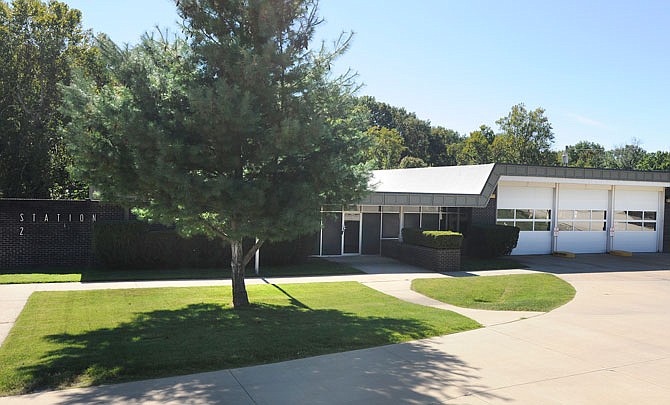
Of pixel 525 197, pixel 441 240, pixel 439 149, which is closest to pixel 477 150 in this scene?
pixel 439 149

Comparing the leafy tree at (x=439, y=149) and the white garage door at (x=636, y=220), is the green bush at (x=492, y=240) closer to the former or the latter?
the white garage door at (x=636, y=220)

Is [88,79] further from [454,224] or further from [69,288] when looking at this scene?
[454,224]

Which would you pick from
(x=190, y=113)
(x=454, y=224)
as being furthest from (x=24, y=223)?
(x=454, y=224)

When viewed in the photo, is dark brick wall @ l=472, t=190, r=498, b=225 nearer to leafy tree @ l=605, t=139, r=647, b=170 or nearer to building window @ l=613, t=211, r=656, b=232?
building window @ l=613, t=211, r=656, b=232

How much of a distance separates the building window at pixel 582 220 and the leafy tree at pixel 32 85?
24203mm

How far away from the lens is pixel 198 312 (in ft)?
34.5

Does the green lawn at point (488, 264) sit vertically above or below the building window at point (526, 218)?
below

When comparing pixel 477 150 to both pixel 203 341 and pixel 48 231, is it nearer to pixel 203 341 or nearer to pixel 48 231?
pixel 48 231

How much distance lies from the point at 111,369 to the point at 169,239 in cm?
984

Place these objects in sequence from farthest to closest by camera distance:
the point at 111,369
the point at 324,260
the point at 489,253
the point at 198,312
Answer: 1. the point at 489,253
2. the point at 324,260
3. the point at 198,312
4. the point at 111,369

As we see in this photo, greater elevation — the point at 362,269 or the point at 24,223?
the point at 24,223

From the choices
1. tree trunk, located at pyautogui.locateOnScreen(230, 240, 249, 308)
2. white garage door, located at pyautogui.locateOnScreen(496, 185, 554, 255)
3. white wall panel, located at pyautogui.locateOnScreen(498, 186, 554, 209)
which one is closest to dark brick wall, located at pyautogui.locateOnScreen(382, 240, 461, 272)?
white garage door, located at pyautogui.locateOnScreen(496, 185, 554, 255)

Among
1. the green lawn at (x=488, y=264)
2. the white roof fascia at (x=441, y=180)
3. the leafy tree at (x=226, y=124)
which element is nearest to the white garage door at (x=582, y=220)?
the green lawn at (x=488, y=264)

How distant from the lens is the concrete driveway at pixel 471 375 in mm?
6098
